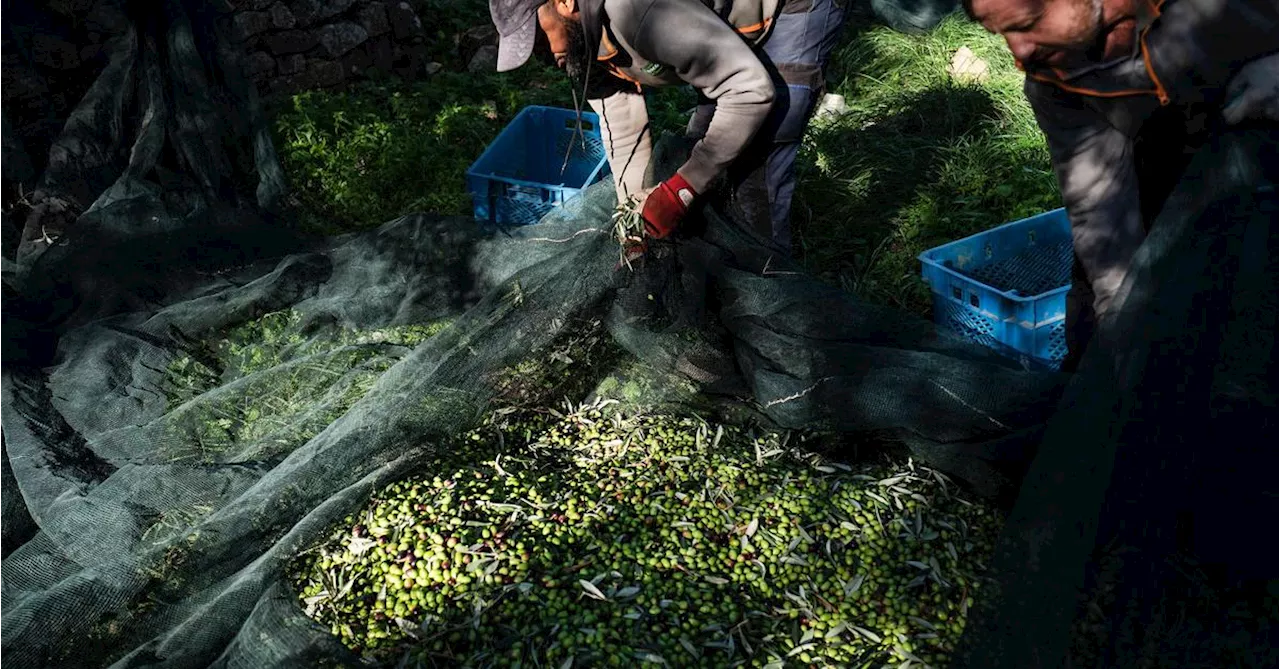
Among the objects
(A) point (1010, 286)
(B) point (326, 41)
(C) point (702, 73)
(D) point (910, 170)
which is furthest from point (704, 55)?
(B) point (326, 41)

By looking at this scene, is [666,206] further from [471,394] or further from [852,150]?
[852,150]

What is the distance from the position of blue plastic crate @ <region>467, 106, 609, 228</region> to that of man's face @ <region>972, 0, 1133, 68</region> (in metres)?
2.26

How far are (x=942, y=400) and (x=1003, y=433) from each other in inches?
5.7

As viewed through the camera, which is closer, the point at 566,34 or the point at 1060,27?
the point at 1060,27

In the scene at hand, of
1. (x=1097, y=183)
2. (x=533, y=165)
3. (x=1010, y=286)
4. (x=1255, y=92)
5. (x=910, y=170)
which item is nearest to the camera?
(x=1255, y=92)

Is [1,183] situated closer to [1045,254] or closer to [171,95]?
[171,95]

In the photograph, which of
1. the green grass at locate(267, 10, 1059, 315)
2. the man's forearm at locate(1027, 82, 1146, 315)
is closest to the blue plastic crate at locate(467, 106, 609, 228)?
the green grass at locate(267, 10, 1059, 315)

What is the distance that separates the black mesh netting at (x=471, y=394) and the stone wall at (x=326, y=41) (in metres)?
1.75

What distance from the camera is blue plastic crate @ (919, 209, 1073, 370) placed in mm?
3418

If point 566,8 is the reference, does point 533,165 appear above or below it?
below

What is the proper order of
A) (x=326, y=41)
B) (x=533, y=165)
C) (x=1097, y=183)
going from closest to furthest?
(x=1097, y=183)
(x=533, y=165)
(x=326, y=41)

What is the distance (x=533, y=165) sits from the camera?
5113 mm

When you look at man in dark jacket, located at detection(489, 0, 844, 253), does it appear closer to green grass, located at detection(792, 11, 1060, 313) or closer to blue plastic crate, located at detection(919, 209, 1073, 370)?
blue plastic crate, located at detection(919, 209, 1073, 370)

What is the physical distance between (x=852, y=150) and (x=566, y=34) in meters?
2.51
